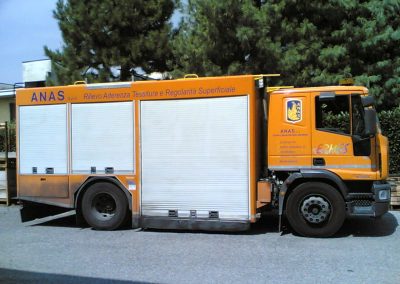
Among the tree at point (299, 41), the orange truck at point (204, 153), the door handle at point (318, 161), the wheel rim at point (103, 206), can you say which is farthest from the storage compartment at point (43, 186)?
the tree at point (299, 41)

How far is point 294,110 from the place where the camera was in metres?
8.95

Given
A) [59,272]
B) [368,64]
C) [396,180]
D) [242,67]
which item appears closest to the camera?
[59,272]

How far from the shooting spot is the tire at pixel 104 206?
9797mm

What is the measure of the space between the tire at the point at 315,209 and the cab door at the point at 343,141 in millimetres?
375

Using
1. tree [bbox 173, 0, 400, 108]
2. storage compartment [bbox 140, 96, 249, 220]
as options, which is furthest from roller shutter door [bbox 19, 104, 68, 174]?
tree [bbox 173, 0, 400, 108]

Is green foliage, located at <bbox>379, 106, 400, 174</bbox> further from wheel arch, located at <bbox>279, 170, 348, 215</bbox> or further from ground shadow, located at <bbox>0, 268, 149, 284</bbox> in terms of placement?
ground shadow, located at <bbox>0, 268, 149, 284</bbox>

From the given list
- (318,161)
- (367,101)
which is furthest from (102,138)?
(367,101)

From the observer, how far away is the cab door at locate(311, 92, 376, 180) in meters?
8.65

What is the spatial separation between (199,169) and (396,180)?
5.10 m

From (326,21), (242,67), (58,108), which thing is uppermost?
(326,21)

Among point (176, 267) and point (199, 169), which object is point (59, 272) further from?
point (199, 169)

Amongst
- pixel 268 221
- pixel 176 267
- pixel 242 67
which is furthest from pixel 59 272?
pixel 242 67

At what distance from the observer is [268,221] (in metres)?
10.6

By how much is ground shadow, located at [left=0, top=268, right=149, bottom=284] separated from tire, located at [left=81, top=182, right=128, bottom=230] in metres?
3.01
